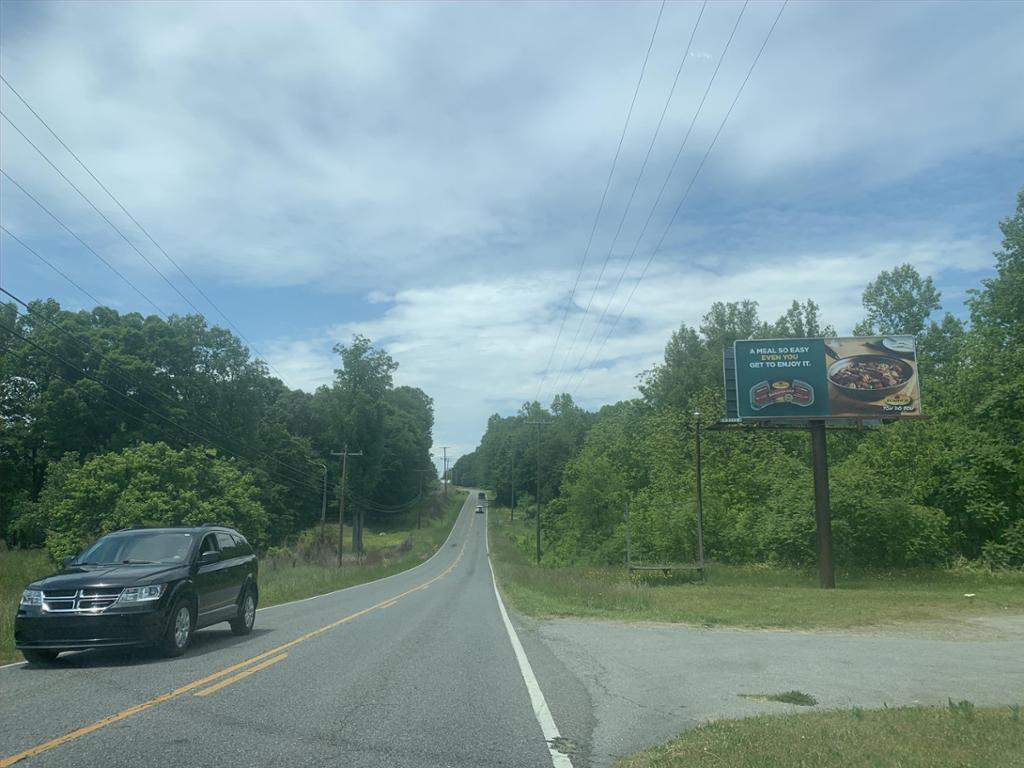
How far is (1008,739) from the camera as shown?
6.63m

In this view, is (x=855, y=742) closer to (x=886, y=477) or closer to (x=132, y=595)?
(x=132, y=595)

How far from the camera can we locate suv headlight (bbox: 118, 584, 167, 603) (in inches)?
427

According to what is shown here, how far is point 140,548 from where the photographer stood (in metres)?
12.5

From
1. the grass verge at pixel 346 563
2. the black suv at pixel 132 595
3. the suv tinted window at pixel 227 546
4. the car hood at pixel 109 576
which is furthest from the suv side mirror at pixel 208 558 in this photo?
the grass verge at pixel 346 563

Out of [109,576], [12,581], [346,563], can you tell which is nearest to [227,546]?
[109,576]

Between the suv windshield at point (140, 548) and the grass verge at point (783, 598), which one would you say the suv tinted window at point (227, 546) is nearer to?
the suv windshield at point (140, 548)

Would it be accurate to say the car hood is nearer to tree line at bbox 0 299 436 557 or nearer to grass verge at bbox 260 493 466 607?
grass verge at bbox 260 493 466 607

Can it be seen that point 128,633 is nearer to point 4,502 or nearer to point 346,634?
point 346,634

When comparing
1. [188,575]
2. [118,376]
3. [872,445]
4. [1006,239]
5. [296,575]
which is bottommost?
[296,575]

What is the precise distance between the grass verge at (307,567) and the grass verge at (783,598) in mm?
8998

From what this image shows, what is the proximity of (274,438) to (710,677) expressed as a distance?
79290 millimetres

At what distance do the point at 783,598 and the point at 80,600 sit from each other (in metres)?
20.7

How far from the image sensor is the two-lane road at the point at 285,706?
6.45m

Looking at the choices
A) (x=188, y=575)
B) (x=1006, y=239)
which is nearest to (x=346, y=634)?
(x=188, y=575)
